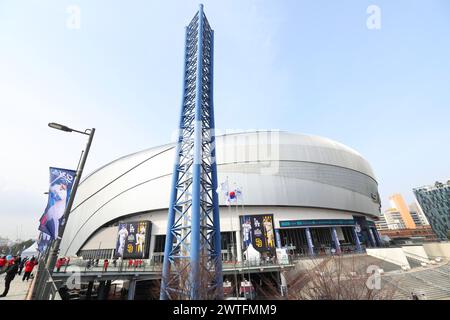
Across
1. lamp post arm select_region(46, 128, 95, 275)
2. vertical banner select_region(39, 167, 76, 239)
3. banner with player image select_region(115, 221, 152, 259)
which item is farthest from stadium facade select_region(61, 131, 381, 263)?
lamp post arm select_region(46, 128, 95, 275)

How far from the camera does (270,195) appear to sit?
1583 inches

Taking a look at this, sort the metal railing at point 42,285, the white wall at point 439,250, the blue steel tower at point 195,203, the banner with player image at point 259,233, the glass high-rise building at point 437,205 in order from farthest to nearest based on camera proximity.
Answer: the glass high-rise building at point 437,205 → the white wall at point 439,250 → the banner with player image at point 259,233 → the blue steel tower at point 195,203 → the metal railing at point 42,285

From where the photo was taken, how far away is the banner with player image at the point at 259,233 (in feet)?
97.1

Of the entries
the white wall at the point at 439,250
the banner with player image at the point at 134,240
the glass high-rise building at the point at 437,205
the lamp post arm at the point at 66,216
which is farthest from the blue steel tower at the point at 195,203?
the glass high-rise building at the point at 437,205

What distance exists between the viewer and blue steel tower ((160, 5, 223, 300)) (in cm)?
1455

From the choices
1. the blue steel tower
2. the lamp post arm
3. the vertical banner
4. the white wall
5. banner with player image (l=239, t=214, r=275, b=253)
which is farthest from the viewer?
the white wall

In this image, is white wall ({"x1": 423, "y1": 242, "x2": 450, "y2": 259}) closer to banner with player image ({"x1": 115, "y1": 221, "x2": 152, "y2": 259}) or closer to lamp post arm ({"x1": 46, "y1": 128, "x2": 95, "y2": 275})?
banner with player image ({"x1": 115, "y1": 221, "x2": 152, "y2": 259})

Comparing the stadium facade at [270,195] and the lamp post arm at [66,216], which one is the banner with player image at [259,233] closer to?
the stadium facade at [270,195]

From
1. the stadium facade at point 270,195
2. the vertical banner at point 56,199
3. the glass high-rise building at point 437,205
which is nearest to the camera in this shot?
the vertical banner at point 56,199

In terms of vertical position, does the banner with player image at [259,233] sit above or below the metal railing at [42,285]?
above

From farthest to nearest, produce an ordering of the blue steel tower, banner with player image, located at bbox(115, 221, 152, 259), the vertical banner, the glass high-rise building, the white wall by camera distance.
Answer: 1. the glass high-rise building
2. banner with player image, located at bbox(115, 221, 152, 259)
3. the white wall
4. the blue steel tower
5. the vertical banner

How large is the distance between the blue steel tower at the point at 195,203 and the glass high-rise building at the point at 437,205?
4608 inches

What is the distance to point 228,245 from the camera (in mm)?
38062

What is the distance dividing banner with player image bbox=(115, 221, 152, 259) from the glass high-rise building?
117920 millimetres
